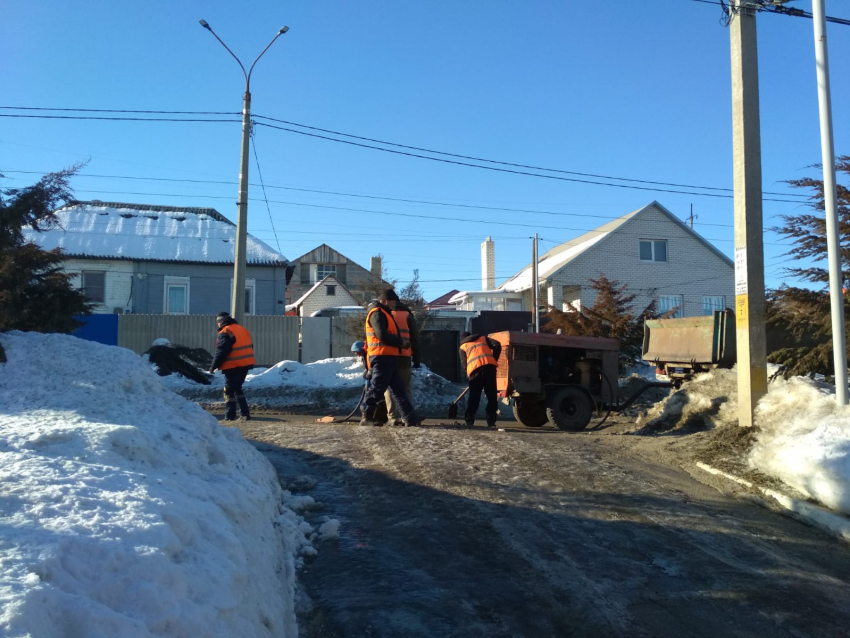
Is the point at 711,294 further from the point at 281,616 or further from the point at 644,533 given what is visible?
the point at 281,616

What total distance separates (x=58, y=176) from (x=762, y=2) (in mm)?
8281

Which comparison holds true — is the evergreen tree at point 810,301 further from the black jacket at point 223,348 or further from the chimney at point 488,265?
the chimney at point 488,265

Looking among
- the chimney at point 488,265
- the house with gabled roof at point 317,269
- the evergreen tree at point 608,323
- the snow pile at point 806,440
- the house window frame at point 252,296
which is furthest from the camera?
the house with gabled roof at point 317,269

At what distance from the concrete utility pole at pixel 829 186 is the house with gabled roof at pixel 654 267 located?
982 inches

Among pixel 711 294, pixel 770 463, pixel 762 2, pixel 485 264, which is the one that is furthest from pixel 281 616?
pixel 485 264

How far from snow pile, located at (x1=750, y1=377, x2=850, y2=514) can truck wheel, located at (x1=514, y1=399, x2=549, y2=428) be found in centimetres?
441

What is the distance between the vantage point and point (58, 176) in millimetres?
7367

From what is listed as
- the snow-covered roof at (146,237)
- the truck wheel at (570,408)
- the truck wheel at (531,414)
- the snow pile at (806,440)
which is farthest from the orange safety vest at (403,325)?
the snow-covered roof at (146,237)

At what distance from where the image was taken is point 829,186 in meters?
7.35

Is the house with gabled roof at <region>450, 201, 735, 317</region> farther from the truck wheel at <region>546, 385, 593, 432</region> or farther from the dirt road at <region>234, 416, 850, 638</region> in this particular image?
the dirt road at <region>234, 416, 850, 638</region>

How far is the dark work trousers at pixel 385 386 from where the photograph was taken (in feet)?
29.5

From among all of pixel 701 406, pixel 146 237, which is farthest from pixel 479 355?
pixel 146 237

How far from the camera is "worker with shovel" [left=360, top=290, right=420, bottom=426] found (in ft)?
29.4

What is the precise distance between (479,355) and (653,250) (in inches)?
995
